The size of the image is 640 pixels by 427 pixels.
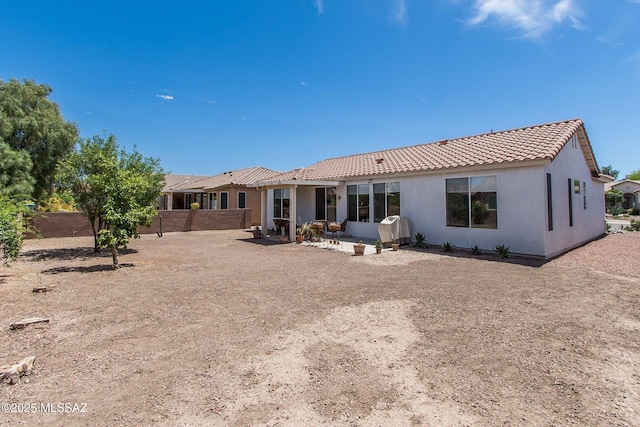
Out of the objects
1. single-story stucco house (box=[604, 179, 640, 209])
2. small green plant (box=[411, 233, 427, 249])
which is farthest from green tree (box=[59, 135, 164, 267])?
single-story stucco house (box=[604, 179, 640, 209])

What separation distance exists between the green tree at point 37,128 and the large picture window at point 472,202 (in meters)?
24.0

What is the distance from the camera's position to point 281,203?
18.1m

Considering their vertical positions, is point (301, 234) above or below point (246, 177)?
below

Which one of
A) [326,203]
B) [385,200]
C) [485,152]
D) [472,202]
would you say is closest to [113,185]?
[385,200]

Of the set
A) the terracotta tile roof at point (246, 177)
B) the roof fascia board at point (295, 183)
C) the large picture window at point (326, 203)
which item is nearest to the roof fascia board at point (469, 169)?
the roof fascia board at point (295, 183)

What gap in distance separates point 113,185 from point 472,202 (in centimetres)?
1153

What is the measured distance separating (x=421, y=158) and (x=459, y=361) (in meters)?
11.7

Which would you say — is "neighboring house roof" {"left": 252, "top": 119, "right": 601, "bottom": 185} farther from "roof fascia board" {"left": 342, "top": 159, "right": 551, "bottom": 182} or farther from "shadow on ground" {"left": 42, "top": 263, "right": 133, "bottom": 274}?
"shadow on ground" {"left": 42, "top": 263, "right": 133, "bottom": 274}

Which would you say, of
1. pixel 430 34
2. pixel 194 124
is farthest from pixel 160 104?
pixel 430 34

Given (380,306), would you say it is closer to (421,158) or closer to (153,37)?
(421,158)

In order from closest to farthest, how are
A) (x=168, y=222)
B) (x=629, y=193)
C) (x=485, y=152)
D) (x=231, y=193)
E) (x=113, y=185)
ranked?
(x=113, y=185)
(x=485, y=152)
(x=168, y=222)
(x=231, y=193)
(x=629, y=193)

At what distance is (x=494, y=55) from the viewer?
1407cm

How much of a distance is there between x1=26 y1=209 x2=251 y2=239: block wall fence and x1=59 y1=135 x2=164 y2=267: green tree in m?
4.82

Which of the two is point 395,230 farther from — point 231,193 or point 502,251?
point 231,193
